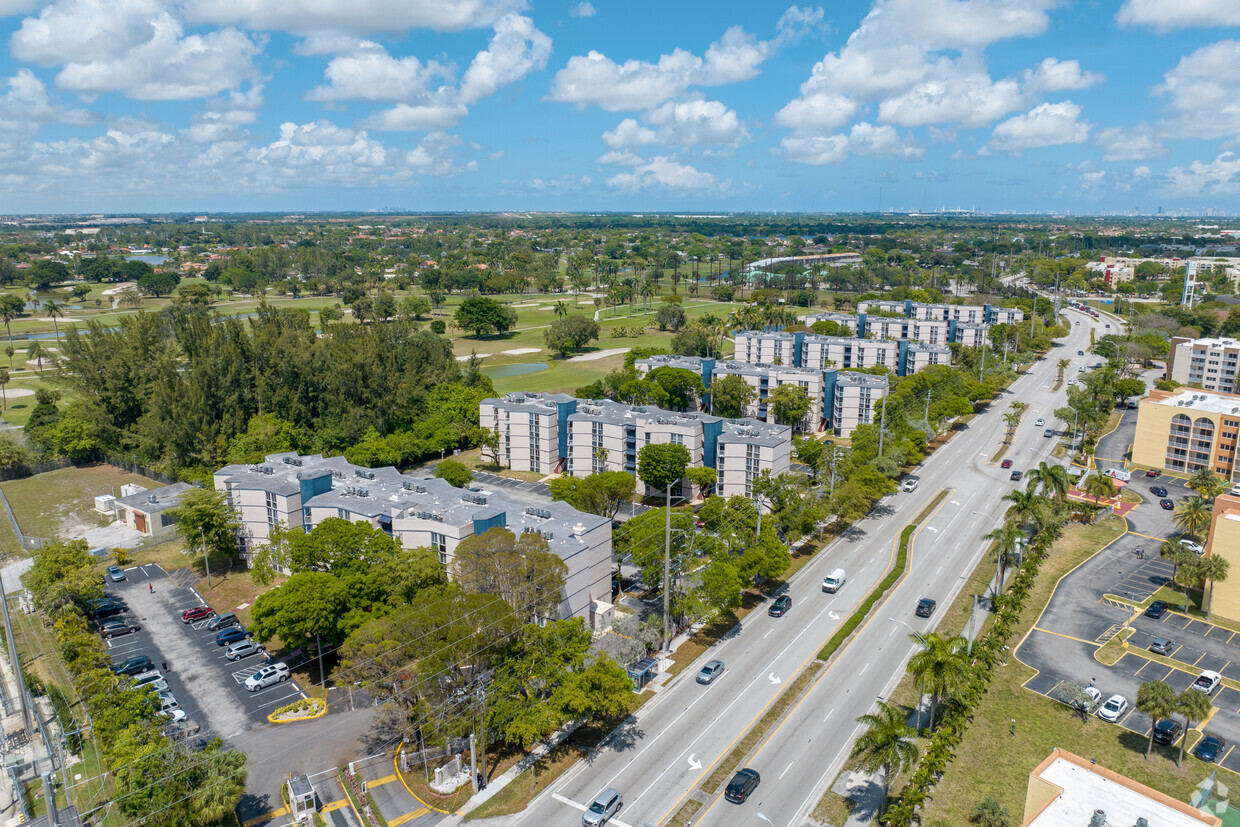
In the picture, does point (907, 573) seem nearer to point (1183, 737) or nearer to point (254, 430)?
point (1183, 737)

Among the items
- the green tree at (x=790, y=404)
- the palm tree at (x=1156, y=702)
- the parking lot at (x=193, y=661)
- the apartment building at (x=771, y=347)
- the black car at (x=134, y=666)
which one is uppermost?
the apartment building at (x=771, y=347)

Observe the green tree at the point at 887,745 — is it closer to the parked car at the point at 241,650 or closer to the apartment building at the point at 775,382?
the parked car at the point at 241,650

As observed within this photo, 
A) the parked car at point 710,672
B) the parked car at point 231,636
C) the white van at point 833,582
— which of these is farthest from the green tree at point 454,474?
the white van at point 833,582

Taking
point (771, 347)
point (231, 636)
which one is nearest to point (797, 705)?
point (231, 636)

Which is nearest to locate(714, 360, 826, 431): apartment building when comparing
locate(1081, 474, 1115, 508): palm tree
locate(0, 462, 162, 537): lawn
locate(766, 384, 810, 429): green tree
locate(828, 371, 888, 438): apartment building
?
locate(766, 384, 810, 429): green tree

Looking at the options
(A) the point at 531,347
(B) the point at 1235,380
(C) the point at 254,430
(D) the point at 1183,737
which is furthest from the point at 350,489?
(B) the point at 1235,380
